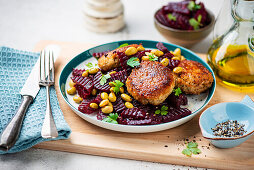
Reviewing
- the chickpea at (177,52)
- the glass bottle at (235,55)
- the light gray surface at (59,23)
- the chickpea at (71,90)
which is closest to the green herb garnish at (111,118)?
the chickpea at (71,90)

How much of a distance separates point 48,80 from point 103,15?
91.9 inches

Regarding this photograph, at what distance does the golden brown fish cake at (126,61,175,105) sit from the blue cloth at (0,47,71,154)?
0.96 meters

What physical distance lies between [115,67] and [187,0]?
2594 millimetres

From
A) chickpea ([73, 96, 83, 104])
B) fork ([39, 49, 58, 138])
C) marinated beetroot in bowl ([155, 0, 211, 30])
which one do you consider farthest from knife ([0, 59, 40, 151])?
marinated beetroot in bowl ([155, 0, 211, 30])

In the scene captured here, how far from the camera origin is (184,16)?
17.1 ft

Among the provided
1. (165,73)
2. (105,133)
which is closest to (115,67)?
(165,73)

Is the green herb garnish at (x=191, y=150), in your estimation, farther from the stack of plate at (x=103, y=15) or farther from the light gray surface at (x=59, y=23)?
the stack of plate at (x=103, y=15)

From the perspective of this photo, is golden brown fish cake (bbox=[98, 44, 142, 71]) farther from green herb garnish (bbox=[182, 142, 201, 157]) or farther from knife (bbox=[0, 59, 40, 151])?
green herb garnish (bbox=[182, 142, 201, 157])

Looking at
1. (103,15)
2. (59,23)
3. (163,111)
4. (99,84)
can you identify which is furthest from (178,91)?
(59,23)

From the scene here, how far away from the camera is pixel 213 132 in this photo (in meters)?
3.27

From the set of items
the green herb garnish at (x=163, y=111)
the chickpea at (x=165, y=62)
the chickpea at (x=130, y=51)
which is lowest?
the green herb garnish at (x=163, y=111)

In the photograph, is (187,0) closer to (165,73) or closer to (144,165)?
(165,73)

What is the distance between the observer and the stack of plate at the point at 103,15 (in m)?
5.64

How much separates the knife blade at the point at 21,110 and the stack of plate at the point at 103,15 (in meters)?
1.52
